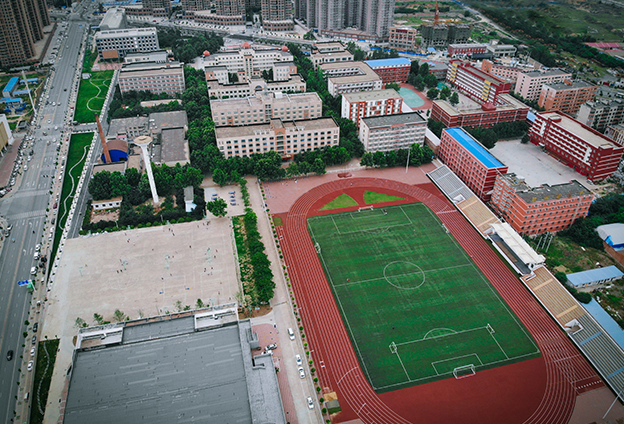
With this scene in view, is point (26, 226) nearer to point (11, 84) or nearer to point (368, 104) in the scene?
point (11, 84)

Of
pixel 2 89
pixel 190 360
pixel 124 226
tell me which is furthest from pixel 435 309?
pixel 2 89

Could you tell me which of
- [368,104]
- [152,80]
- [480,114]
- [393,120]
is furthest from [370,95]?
[152,80]

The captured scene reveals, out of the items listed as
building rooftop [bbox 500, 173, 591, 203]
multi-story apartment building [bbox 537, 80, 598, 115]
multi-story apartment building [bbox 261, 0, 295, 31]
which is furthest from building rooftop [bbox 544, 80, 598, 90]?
multi-story apartment building [bbox 261, 0, 295, 31]

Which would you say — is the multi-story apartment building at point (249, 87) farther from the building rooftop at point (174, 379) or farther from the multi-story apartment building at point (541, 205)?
the building rooftop at point (174, 379)

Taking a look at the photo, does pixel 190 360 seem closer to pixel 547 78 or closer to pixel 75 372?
pixel 75 372

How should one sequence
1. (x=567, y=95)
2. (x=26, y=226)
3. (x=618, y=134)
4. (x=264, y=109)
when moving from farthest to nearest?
(x=567, y=95) < (x=264, y=109) < (x=618, y=134) < (x=26, y=226)

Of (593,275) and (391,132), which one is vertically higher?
(391,132)

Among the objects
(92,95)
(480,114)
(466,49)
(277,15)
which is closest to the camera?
(480,114)
